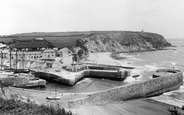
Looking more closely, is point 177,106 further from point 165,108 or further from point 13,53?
point 13,53

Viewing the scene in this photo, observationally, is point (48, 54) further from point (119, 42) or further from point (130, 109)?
point (119, 42)

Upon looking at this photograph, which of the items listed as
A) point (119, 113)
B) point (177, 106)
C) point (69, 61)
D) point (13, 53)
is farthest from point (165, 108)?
point (13, 53)

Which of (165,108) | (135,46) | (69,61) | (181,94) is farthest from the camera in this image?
(135,46)

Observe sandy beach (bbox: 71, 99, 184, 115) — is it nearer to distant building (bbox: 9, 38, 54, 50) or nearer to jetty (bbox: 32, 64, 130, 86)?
jetty (bbox: 32, 64, 130, 86)

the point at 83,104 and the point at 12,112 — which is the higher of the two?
the point at 12,112

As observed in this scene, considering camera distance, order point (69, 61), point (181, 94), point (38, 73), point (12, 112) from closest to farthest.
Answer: point (12, 112) → point (181, 94) → point (38, 73) → point (69, 61)

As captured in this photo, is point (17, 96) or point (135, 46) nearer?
point (17, 96)

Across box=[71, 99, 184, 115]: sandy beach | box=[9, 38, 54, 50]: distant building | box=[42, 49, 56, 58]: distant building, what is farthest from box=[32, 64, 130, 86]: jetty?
box=[9, 38, 54, 50]: distant building

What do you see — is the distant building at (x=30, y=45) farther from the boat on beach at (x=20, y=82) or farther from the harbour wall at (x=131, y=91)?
the harbour wall at (x=131, y=91)
